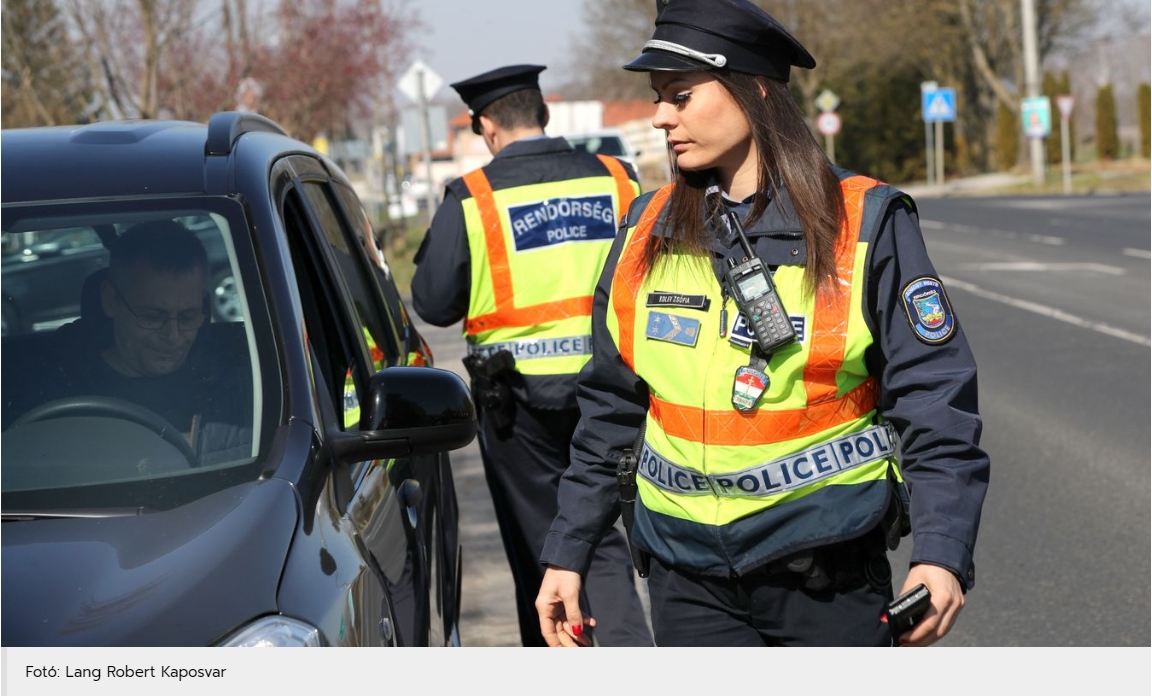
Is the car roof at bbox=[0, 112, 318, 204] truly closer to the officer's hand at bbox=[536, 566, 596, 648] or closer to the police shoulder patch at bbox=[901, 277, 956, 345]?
the officer's hand at bbox=[536, 566, 596, 648]

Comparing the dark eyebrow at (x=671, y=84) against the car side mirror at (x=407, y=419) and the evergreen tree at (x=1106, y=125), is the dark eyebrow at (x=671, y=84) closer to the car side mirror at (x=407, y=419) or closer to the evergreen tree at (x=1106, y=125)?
the car side mirror at (x=407, y=419)

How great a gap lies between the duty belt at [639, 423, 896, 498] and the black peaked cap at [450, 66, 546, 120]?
8.59ft

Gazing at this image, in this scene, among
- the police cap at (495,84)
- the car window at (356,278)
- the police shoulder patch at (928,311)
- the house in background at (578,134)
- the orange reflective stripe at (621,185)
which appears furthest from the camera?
the house in background at (578,134)

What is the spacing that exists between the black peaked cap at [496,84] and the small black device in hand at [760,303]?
252cm

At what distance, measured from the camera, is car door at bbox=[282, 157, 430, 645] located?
120 inches

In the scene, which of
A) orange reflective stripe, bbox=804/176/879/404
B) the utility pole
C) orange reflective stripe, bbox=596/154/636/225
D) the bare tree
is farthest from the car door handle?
the utility pole

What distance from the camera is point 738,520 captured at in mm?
2660

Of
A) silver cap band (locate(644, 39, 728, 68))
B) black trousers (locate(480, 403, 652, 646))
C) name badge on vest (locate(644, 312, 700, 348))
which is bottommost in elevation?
black trousers (locate(480, 403, 652, 646))

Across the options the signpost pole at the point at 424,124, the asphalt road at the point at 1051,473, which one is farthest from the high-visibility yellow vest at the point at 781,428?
the signpost pole at the point at 424,124

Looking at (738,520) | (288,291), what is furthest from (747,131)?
(288,291)

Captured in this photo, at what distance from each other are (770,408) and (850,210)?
357 millimetres

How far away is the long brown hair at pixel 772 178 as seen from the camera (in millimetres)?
2668

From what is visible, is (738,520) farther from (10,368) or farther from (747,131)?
(10,368)
